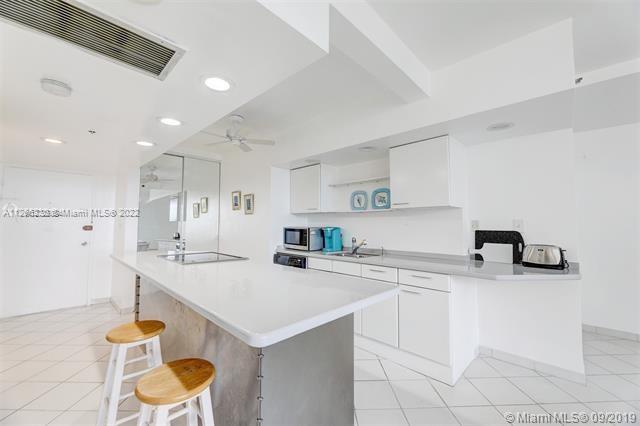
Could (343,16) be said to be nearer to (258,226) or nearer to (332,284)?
(332,284)

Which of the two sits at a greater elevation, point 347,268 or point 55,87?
point 55,87

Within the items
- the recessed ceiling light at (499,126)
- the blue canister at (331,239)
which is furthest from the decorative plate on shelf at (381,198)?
the recessed ceiling light at (499,126)

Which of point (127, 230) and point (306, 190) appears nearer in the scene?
point (127, 230)

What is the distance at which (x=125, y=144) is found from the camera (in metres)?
2.43

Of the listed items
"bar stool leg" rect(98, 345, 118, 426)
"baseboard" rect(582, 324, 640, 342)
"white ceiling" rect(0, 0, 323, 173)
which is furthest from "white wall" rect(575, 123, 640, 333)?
"bar stool leg" rect(98, 345, 118, 426)

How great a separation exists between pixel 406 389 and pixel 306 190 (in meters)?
2.50

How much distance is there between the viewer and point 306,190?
367cm

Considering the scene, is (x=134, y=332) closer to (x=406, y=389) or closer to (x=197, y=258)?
(x=197, y=258)

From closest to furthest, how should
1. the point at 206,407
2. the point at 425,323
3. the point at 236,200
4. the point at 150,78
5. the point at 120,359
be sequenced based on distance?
the point at 206,407 → the point at 150,78 → the point at 120,359 → the point at 425,323 → the point at 236,200

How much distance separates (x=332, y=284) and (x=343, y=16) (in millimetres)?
1393

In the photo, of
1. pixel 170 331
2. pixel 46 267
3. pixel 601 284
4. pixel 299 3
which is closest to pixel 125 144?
pixel 170 331

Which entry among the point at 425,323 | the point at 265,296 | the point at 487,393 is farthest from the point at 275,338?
the point at 487,393

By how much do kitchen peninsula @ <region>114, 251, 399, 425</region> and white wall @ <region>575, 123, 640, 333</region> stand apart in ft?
10.1

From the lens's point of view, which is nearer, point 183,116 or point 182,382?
point 182,382
